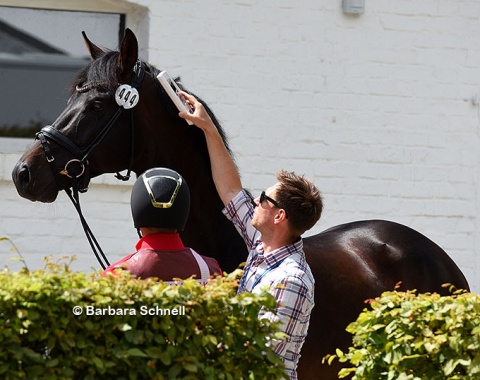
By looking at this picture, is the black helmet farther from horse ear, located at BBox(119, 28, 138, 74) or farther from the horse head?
horse ear, located at BBox(119, 28, 138, 74)

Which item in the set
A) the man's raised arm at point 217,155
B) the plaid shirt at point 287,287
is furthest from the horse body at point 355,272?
the plaid shirt at point 287,287

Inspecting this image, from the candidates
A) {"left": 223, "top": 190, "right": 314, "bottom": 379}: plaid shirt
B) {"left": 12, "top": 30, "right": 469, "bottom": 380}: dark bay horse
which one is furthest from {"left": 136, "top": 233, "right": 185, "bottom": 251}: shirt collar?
{"left": 12, "top": 30, "right": 469, "bottom": 380}: dark bay horse

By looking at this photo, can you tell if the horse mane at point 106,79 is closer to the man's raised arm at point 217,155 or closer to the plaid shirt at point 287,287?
the man's raised arm at point 217,155

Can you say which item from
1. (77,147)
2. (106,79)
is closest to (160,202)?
(77,147)

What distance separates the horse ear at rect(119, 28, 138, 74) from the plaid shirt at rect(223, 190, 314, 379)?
1059 mm

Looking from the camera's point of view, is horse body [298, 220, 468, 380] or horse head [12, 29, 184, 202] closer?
horse head [12, 29, 184, 202]

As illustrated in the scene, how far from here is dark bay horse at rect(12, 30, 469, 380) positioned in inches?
168

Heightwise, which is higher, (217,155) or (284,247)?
(217,155)

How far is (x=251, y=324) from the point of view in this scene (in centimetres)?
285

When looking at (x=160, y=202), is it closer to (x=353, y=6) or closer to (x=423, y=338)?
(x=423, y=338)

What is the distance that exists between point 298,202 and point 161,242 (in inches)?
23.5

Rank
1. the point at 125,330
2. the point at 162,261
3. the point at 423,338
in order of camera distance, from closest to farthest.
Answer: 1. the point at 125,330
2. the point at 423,338
3. the point at 162,261

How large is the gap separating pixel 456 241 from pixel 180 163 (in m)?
3.68

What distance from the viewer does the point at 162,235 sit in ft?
10.7
